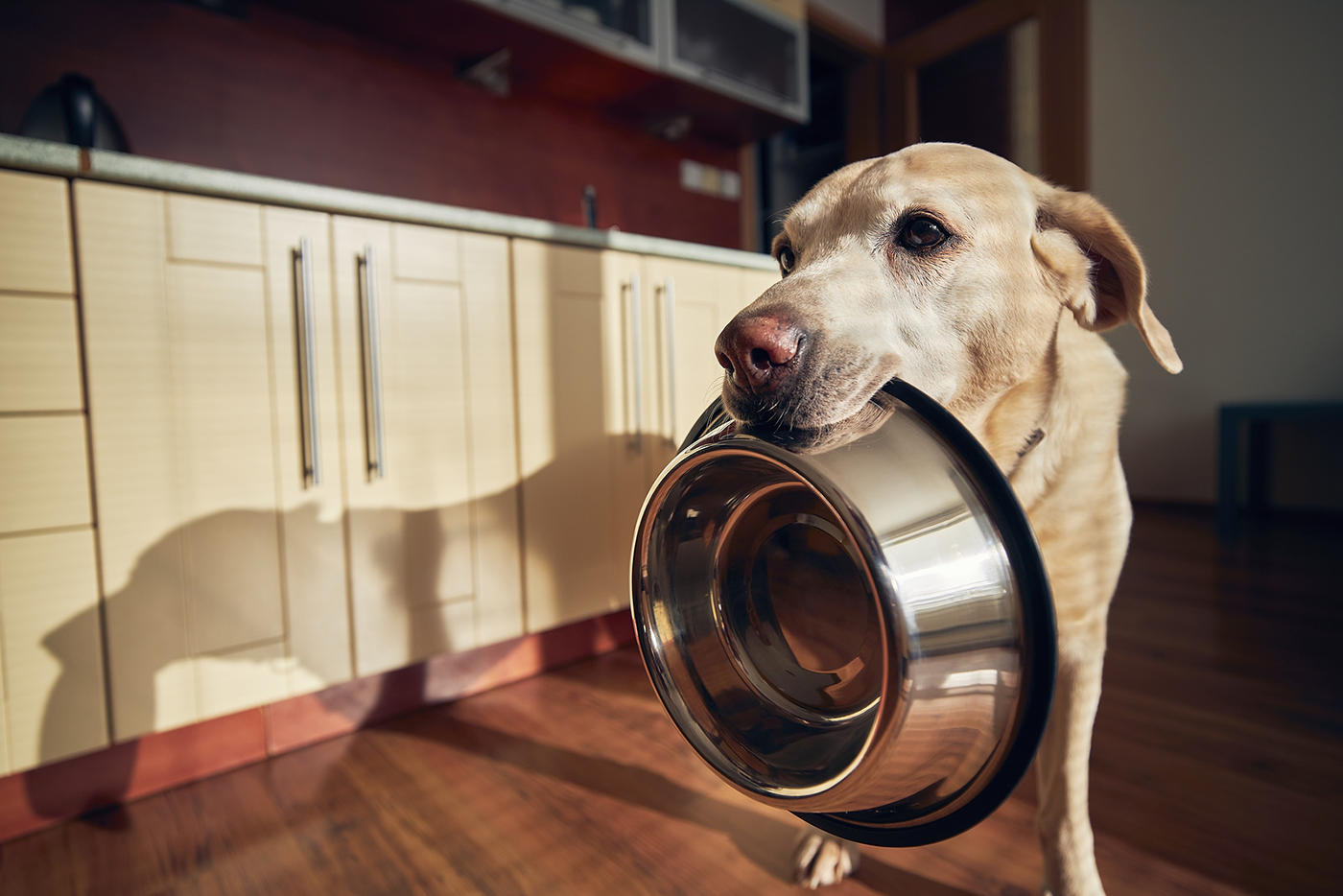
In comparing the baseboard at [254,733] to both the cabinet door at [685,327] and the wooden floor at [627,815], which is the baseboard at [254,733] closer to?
the wooden floor at [627,815]

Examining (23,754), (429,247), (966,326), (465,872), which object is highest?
(429,247)

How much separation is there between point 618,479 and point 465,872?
83 cm

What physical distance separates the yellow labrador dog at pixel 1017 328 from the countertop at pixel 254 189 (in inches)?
27.6

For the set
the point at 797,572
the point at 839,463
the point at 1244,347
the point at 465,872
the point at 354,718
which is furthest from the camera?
the point at 1244,347

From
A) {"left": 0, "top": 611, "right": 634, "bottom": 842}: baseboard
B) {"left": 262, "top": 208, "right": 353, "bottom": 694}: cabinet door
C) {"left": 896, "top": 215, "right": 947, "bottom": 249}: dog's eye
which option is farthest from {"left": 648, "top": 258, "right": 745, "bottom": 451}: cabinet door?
{"left": 896, "top": 215, "right": 947, "bottom": 249}: dog's eye

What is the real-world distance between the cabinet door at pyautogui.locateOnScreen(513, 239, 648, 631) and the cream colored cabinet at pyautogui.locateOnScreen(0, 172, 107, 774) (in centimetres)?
67

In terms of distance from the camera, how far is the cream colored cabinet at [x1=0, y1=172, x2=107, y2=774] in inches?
32.9

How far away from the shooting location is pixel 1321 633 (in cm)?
153

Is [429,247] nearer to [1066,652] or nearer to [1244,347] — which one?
[1066,652]

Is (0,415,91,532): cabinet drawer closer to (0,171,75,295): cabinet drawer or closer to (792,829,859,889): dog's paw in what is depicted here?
(0,171,75,295): cabinet drawer

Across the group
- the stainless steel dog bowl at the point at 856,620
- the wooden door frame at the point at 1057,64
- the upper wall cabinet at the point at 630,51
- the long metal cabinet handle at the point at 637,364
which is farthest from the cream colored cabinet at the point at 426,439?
the wooden door frame at the point at 1057,64

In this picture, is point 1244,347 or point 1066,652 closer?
point 1066,652

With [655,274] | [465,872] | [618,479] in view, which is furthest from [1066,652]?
[655,274]

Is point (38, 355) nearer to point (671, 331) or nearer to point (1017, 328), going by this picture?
point (671, 331)
